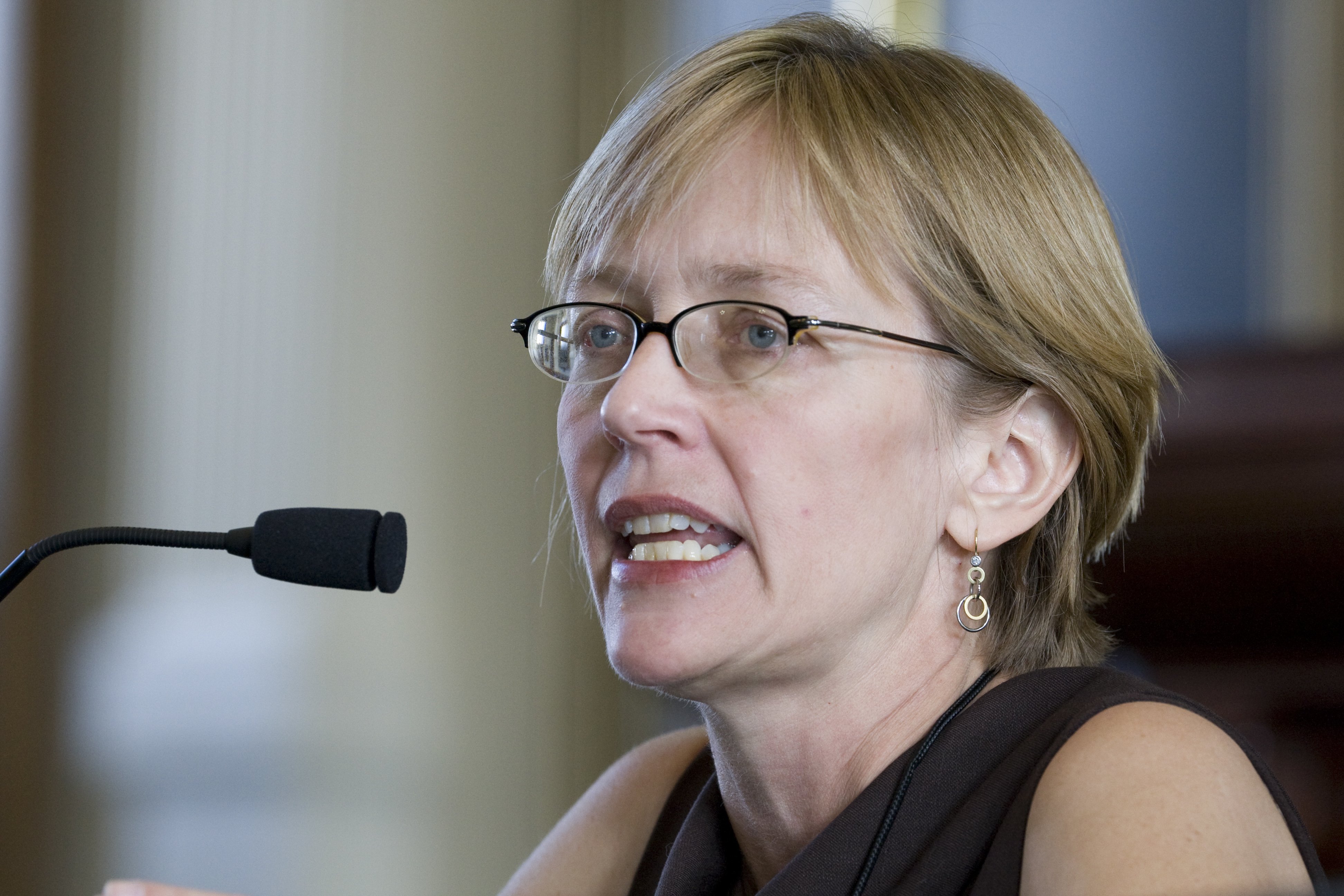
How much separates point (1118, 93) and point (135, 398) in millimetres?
2315

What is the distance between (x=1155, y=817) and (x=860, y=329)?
397 millimetres

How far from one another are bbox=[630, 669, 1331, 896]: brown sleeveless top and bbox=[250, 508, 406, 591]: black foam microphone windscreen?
1.37ft

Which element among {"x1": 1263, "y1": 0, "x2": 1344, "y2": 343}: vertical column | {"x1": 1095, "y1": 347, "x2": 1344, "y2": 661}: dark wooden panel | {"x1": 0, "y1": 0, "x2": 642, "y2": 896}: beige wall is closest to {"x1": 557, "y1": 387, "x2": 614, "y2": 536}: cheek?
{"x1": 1095, "y1": 347, "x2": 1344, "y2": 661}: dark wooden panel

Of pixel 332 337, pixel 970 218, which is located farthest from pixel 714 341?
pixel 332 337

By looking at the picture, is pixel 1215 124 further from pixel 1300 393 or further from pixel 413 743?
pixel 413 743

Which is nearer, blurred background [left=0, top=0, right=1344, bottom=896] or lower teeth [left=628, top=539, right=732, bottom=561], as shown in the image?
lower teeth [left=628, top=539, right=732, bottom=561]

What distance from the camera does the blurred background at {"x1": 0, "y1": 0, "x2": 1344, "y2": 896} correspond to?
2.76 meters

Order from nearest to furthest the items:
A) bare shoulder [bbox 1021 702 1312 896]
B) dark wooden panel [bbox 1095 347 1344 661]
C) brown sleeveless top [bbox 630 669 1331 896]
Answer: bare shoulder [bbox 1021 702 1312 896]
brown sleeveless top [bbox 630 669 1331 896]
dark wooden panel [bbox 1095 347 1344 661]

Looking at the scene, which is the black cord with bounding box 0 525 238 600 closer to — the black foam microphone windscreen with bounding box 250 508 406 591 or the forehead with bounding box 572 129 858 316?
the black foam microphone windscreen with bounding box 250 508 406 591

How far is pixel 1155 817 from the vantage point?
2.60ft

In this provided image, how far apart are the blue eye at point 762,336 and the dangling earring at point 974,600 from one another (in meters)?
0.26

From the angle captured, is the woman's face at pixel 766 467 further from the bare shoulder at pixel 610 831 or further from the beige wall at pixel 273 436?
the beige wall at pixel 273 436

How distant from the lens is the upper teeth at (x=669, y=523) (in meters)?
1.00

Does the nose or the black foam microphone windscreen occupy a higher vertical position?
the nose
